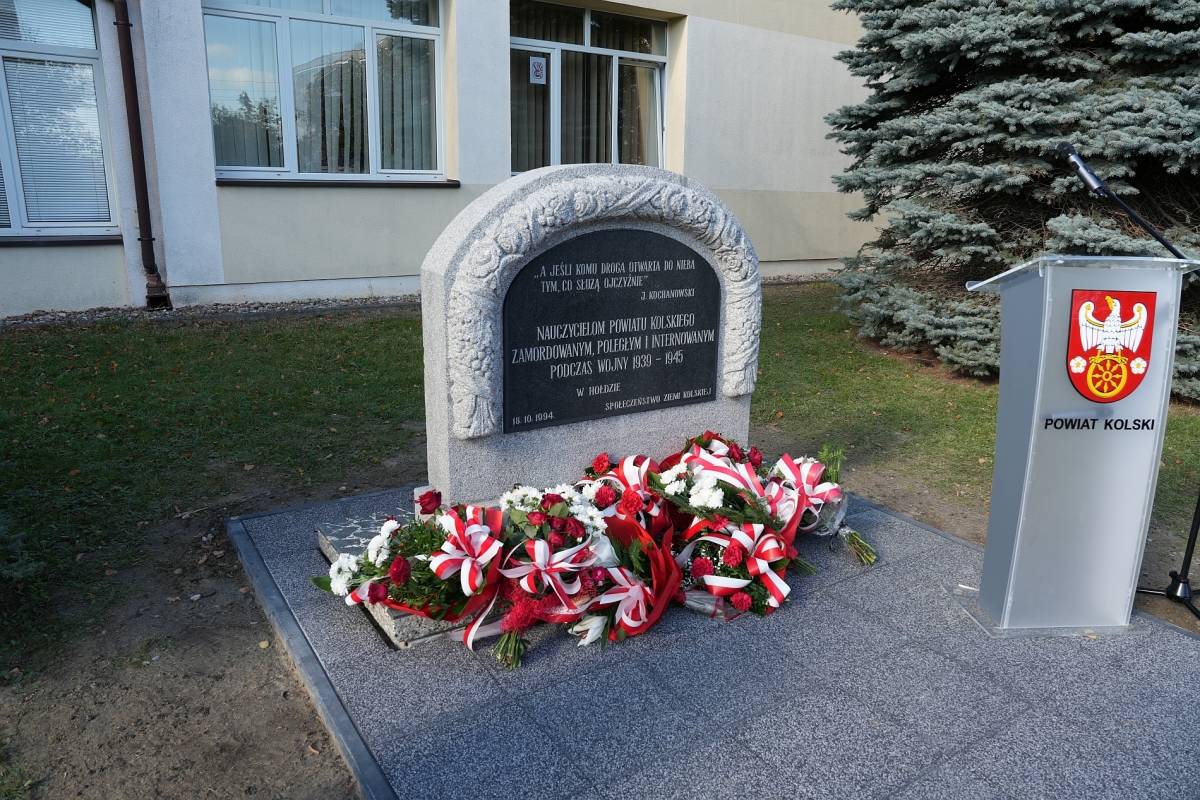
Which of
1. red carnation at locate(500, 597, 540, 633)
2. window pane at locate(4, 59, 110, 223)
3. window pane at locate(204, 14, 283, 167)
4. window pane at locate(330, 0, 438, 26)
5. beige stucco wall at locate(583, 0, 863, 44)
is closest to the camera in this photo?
red carnation at locate(500, 597, 540, 633)

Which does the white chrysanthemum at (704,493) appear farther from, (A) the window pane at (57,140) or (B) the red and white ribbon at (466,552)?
(A) the window pane at (57,140)

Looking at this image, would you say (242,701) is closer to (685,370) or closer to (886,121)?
(685,370)

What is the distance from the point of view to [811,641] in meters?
3.25

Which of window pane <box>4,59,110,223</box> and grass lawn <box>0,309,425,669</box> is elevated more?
window pane <box>4,59,110,223</box>

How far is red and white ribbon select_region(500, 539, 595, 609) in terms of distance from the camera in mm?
3182

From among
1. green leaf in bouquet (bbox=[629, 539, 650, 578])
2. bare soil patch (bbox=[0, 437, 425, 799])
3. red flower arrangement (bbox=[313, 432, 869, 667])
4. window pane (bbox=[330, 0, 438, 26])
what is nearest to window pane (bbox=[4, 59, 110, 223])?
window pane (bbox=[330, 0, 438, 26])

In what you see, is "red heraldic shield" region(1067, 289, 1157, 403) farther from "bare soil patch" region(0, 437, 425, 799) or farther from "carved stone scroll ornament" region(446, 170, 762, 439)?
"bare soil patch" region(0, 437, 425, 799)

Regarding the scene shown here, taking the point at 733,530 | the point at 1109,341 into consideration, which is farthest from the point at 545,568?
the point at 1109,341

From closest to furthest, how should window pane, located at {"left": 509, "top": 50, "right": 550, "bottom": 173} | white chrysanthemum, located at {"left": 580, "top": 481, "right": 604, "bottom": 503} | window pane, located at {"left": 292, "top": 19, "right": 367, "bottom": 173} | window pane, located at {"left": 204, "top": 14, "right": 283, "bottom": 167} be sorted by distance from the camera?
white chrysanthemum, located at {"left": 580, "top": 481, "right": 604, "bottom": 503}, window pane, located at {"left": 204, "top": 14, "right": 283, "bottom": 167}, window pane, located at {"left": 292, "top": 19, "right": 367, "bottom": 173}, window pane, located at {"left": 509, "top": 50, "right": 550, "bottom": 173}

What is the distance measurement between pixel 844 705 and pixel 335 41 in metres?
10.1

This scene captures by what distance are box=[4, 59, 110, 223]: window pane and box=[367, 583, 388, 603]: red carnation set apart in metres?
8.47

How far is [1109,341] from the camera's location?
10.1 ft

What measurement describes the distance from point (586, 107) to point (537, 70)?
102cm

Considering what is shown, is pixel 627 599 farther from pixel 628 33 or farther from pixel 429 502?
pixel 628 33
